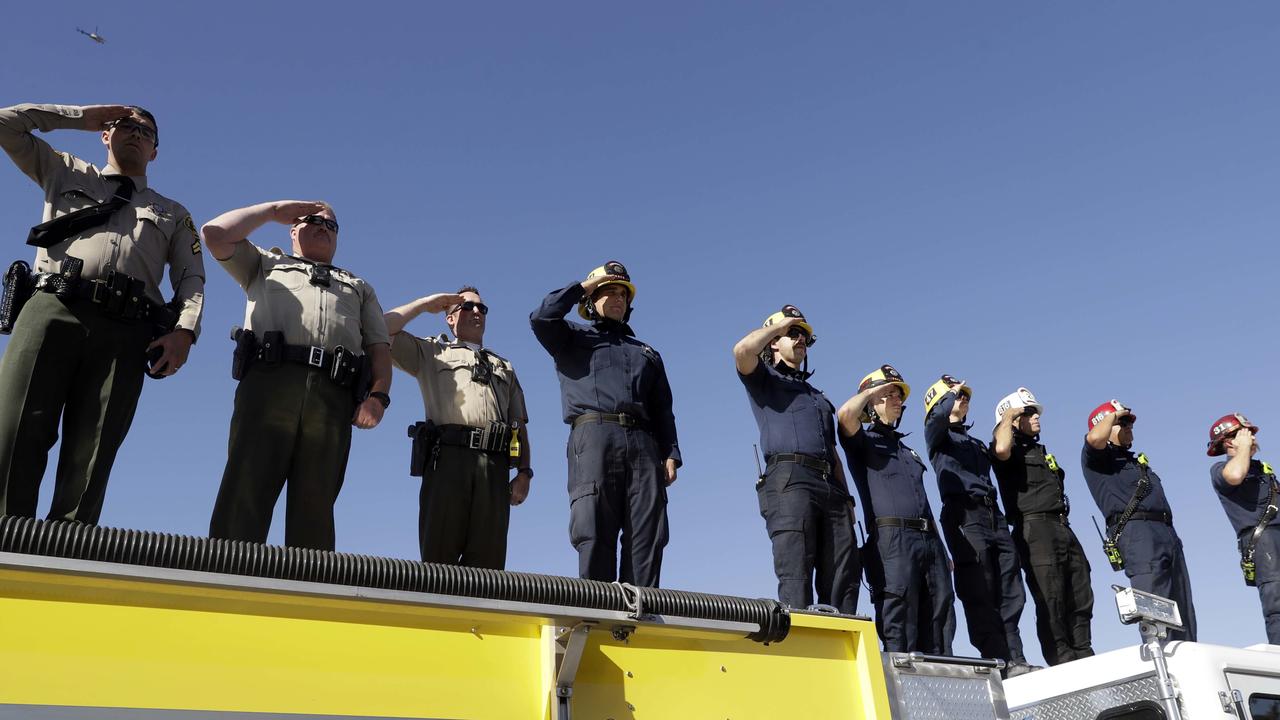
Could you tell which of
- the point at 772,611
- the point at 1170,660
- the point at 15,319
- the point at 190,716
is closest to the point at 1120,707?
the point at 1170,660

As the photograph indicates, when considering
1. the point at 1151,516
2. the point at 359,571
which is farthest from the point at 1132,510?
the point at 359,571

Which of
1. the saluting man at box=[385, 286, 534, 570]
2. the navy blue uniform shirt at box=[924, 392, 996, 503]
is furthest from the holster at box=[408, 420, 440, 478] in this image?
the navy blue uniform shirt at box=[924, 392, 996, 503]

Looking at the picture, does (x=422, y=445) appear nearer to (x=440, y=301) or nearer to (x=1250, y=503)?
(x=440, y=301)

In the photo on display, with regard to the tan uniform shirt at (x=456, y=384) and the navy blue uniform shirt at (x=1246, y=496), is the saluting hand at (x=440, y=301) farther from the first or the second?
the navy blue uniform shirt at (x=1246, y=496)

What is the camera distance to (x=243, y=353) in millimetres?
4836

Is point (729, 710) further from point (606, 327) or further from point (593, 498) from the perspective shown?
point (606, 327)

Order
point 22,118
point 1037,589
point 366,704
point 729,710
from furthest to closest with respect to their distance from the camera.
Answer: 1. point 1037,589
2. point 22,118
3. point 729,710
4. point 366,704

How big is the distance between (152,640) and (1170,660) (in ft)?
12.2

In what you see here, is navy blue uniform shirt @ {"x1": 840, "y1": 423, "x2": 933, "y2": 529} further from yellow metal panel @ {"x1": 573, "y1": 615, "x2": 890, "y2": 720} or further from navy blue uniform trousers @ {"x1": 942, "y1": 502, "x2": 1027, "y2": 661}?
yellow metal panel @ {"x1": 573, "y1": 615, "x2": 890, "y2": 720}

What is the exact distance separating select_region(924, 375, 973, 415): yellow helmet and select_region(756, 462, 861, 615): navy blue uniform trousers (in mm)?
2077

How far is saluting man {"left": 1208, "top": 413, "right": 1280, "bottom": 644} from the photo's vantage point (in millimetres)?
8547

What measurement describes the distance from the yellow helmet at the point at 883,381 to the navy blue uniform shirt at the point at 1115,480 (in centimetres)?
204

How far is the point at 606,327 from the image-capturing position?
22.2ft

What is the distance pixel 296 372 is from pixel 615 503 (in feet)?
6.50
